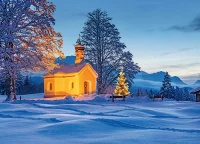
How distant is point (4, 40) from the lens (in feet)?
78.9

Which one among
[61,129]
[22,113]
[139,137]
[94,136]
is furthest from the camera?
[22,113]

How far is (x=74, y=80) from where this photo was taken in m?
37.6

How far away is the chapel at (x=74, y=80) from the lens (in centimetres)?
3744

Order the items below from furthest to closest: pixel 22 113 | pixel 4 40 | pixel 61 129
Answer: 1. pixel 4 40
2. pixel 22 113
3. pixel 61 129

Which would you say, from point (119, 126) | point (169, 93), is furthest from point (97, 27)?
point (119, 126)

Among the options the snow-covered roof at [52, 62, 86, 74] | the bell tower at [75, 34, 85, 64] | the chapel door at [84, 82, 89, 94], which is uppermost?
the bell tower at [75, 34, 85, 64]

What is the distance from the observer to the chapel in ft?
123

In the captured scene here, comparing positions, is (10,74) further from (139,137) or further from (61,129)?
(139,137)

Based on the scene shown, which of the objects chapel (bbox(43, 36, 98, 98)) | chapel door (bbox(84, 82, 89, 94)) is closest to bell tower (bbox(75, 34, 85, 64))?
chapel (bbox(43, 36, 98, 98))

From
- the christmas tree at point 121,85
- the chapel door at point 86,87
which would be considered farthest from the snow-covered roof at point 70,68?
A: the christmas tree at point 121,85

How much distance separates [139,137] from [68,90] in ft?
104

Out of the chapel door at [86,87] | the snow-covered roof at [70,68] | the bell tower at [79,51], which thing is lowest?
the chapel door at [86,87]

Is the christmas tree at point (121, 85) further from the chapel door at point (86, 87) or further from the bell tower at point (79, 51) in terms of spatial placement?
the bell tower at point (79, 51)

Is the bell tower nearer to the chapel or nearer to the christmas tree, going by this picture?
the chapel
